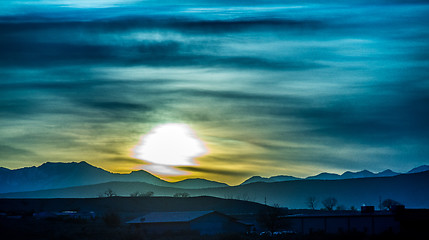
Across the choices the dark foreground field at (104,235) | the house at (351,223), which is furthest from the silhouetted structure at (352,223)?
the dark foreground field at (104,235)

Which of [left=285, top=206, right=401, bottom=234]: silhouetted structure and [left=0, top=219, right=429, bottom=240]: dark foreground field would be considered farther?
[left=285, top=206, right=401, bottom=234]: silhouetted structure

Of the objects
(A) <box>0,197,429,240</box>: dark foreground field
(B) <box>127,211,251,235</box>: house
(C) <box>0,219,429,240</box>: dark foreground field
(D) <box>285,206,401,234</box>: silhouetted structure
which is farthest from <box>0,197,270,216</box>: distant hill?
(D) <box>285,206,401,234</box>: silhouetted structure

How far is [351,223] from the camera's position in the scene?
80.8 meters

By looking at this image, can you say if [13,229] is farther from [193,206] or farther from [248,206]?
[248,206]

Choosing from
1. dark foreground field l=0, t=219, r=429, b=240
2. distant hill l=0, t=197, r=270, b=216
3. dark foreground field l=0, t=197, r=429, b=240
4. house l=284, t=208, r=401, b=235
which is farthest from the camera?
distant hill l=0, t=197, r=270, b=216

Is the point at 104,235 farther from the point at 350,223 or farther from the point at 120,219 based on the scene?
the point at 120,219

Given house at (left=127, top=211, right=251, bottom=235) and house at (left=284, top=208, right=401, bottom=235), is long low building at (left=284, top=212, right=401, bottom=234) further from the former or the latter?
house at (left=127, top=211, right=251, bottom=235)

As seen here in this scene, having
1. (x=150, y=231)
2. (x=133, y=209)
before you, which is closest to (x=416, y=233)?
(x=150, y=231)

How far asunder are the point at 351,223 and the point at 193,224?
1014 inches

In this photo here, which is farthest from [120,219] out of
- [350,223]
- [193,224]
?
[350,223]

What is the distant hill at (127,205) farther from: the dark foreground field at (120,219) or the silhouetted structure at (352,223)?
the silhouetted structure at (352,223)

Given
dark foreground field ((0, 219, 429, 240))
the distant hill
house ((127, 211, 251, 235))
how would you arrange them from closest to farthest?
dark foreground field ((0, 219, 429, 240)) < house ((127, 211, 251, 235)) < the distant hill

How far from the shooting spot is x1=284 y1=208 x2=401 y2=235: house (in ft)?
254

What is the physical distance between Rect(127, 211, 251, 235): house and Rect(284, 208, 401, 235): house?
1337cm
